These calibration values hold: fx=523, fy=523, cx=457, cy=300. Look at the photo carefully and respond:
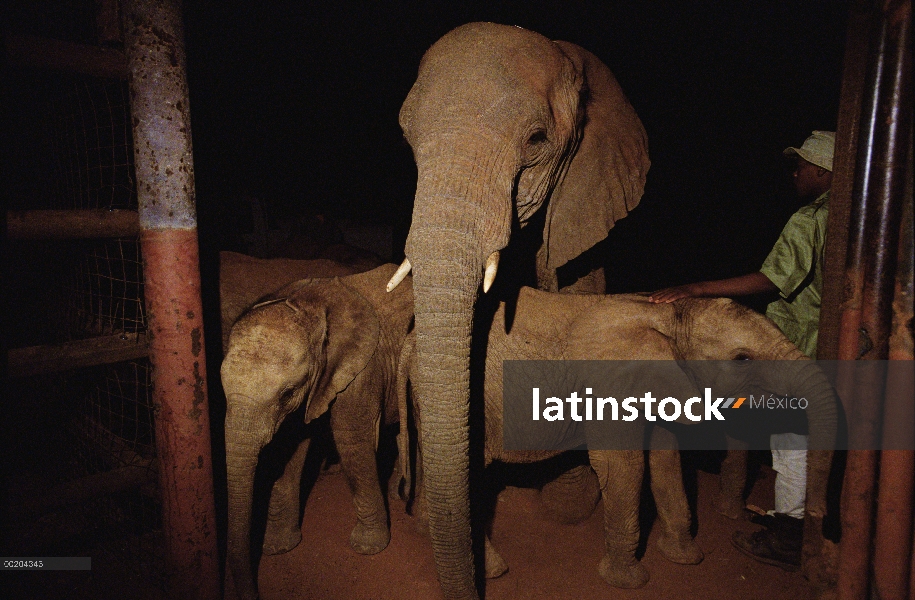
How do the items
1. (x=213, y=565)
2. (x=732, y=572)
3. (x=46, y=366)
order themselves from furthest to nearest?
1. (x=732, y=572)
2. (x=213, y=565)
3. (x=46, y=366)

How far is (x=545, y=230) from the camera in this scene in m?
3.53

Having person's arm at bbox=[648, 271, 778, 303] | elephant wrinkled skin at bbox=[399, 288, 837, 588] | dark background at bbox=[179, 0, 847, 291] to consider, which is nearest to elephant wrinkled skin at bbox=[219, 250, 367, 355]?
dark background at bbox=[179, 0, 847, 291]

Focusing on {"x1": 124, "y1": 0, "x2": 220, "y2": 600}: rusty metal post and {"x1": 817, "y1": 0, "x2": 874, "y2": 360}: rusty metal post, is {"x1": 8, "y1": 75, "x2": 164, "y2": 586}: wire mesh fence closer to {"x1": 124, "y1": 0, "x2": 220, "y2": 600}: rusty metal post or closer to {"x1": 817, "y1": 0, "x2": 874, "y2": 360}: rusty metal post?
{"x1": 124, "y1": 0, "x2": 220, "y2": 600}: rusty metal post

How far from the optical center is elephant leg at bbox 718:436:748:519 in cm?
385

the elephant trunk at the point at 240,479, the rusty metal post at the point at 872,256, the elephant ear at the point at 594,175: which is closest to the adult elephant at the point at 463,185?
the elephant ear at the point at 594,175

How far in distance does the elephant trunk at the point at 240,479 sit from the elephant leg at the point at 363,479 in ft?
2.35

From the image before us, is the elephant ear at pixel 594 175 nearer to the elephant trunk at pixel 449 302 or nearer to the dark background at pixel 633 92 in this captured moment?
the elephant trunk at pixel 449 302

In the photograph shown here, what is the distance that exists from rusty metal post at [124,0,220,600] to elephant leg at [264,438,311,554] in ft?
2.78

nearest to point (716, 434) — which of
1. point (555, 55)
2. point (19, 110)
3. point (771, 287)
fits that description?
point (771, 287)

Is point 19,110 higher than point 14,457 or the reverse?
higher

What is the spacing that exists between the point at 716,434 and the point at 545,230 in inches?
81.6

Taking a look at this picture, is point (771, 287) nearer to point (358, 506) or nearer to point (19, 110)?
point (358, 506)

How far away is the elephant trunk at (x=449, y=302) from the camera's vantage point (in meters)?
2.29

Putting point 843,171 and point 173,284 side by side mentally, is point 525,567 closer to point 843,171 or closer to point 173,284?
point 173,284
